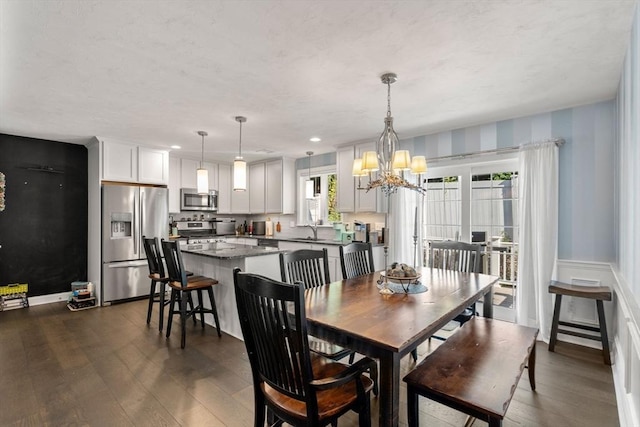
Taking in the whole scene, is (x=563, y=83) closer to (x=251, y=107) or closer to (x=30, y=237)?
(x=251, y=107)

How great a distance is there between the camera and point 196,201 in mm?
6066

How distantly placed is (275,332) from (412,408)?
0.87 metres

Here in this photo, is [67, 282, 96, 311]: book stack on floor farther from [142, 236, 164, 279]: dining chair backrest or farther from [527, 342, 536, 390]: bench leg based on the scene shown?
[527, 342, 536, 390]: bench leg

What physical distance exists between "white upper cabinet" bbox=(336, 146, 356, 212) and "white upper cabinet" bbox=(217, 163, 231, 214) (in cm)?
263

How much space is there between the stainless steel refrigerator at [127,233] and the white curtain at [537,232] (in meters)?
5.02

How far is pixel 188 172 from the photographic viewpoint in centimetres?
602

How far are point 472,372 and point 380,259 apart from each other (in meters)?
3.07

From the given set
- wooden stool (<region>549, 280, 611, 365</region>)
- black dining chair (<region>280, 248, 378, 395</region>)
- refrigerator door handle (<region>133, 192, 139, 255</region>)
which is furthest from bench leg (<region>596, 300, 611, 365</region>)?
refrigerator door handle (<region>133, 192, 139, 255</region>)

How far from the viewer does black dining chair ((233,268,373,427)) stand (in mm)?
1299

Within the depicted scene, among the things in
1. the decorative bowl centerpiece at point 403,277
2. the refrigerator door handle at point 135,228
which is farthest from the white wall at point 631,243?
the refrigerator door handle at point 135,228

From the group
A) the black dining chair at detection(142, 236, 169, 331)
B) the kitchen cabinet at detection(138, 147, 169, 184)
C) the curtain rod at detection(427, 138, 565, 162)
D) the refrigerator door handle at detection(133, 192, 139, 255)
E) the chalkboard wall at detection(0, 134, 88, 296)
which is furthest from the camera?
the kitchen cabinet at detection(138, 147, 169, 184)

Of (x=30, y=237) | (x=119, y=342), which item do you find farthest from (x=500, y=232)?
(x=30, y=237)

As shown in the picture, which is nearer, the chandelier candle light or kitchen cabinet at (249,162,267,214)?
the chandelier candle light

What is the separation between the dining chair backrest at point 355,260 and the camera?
9.23 ft
